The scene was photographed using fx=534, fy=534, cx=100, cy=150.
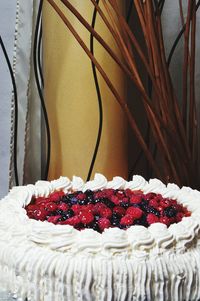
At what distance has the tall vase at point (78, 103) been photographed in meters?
1.26

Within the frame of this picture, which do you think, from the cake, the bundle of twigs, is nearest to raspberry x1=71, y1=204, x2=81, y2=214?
the cake

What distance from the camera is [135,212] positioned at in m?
0.82

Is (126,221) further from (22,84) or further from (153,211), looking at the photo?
(22,84)

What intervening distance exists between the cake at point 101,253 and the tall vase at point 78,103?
409 mm

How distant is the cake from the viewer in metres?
0.72

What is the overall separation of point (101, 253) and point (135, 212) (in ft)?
0.36

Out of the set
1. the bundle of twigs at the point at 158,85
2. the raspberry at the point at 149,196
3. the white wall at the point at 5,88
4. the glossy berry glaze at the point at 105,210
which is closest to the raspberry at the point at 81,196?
the glossy berry glaze at the point at 105,210

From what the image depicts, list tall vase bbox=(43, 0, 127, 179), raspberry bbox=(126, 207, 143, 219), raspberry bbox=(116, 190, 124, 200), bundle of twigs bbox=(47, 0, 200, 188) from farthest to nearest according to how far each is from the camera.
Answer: tall vase bbox=(43, 0, 127, 179) < bundle of twigs bbox=(47, 0, 200, 188) < raspberry bbox=(116, 190, 124, 200) < raspberry bbox=(126, 207, 143, 219)

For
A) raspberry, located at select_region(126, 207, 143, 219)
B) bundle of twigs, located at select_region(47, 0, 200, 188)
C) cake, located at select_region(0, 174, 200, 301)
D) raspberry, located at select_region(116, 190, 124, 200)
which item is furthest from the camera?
bundle of twigs, located at select_region(47, 0, 200, 188)

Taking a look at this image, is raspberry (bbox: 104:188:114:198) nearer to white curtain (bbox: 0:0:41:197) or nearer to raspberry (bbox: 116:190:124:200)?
raspberry (bbox: 116:190:124:200)

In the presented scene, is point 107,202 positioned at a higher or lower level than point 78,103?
lower

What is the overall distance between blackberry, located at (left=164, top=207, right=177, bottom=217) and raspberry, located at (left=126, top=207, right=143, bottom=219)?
0.05m

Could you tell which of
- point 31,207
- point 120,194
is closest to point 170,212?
point 120,194

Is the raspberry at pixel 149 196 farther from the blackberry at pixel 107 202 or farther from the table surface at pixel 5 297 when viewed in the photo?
the table surface at pixel 5 297
